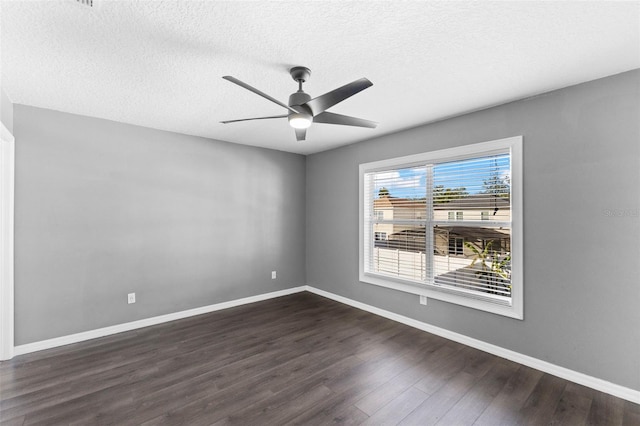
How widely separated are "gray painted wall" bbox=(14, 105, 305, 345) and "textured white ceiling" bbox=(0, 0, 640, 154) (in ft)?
1.99

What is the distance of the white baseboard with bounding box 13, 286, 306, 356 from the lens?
3.00m

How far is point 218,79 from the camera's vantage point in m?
2.43

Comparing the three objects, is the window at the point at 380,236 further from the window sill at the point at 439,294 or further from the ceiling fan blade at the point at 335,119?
the ceiling fan blade at the point at 335,119

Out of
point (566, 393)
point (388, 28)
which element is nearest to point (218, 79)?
point (388, 28)

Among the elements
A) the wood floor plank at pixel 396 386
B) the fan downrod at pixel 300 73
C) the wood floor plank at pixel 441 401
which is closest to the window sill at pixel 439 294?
the wood floor plank at pixel 396 386

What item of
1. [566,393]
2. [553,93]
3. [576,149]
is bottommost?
[566,393]

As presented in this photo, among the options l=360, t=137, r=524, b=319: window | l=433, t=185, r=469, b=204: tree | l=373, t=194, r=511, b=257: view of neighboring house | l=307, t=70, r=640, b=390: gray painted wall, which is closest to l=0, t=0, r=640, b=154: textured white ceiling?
l=307, t=70, r=640, b=390: gray painted wall

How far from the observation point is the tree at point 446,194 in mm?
3338

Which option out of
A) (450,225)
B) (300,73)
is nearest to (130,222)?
(300,73)

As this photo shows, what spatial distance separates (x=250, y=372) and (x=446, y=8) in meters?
3.10

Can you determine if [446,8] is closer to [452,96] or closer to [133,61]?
[452,96]

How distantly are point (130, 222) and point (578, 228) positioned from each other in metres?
4.81

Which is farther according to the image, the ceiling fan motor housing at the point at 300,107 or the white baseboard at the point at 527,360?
the white baseboard at the point at 527,360

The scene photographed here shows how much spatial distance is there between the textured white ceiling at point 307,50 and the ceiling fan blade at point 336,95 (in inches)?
11.1
